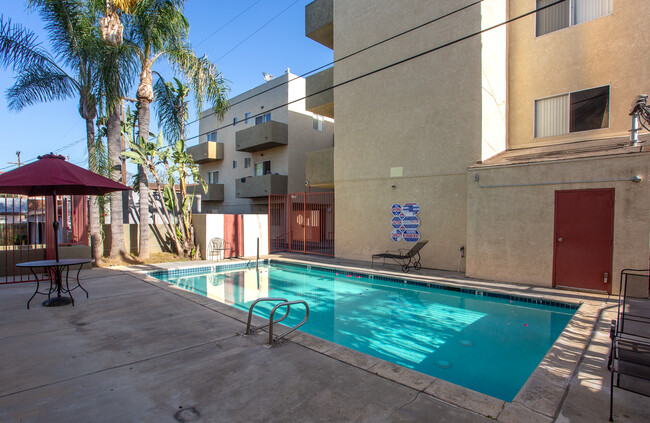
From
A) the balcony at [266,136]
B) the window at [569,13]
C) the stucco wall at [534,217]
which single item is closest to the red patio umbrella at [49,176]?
the stucco wall at [534,217]

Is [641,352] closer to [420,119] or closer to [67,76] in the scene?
[420,119]

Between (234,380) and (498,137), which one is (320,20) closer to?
(498,137)

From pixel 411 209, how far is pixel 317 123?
526 inches

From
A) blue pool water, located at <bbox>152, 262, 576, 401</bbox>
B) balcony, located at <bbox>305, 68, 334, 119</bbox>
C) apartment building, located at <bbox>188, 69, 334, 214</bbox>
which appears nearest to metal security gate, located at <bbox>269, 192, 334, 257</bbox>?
apartment building, located at <bbox>188, 69, 334, 214</bbox>

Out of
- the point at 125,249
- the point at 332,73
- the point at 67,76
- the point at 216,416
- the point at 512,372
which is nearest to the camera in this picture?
the point at 216,416

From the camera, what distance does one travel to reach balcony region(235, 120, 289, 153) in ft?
66.5

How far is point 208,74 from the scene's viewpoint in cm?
1348

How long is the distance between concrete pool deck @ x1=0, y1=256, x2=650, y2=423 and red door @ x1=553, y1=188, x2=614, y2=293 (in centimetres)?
278

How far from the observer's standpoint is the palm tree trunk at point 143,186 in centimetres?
1235

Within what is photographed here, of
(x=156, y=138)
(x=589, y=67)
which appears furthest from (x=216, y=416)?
(x=589, y=67)

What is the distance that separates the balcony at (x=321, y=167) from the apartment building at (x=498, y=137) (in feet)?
3.35

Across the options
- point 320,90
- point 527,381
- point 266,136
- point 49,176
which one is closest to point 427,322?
point 527,381

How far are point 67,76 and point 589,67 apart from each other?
1656 centimetres

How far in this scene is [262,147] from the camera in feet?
Answer: 72.4
